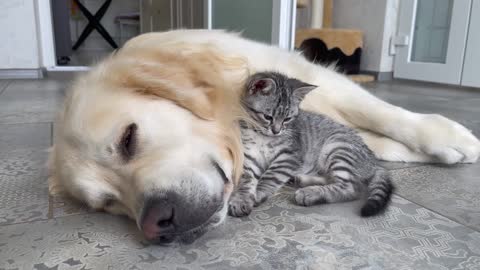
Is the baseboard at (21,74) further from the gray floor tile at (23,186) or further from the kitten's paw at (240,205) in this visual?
the kitten's paw at (240,205)

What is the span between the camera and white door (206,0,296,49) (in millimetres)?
3129

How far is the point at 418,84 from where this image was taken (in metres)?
4.44

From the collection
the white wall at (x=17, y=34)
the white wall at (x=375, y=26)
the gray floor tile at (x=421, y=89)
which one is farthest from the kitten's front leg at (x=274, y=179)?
the white wall at (x=17, y=34)

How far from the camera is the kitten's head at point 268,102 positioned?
139 cm

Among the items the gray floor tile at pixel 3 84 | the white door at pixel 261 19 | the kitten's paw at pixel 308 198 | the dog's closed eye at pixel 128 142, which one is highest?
the white door at pixel 261 19

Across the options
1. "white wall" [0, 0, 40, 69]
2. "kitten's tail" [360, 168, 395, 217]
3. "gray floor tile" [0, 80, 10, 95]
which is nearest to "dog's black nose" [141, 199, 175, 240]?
"kitten's tail" [360, 168, 395, 217]

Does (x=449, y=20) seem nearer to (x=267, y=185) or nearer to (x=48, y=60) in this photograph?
(x=267, y=185)

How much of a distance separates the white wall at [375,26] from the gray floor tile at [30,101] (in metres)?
3.24

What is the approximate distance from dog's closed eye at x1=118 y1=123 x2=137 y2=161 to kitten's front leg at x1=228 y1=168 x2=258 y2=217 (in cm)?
30

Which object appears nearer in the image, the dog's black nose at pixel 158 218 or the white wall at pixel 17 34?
the dog's black nose at pixel 158 218

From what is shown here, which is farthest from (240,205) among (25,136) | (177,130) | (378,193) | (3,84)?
(3,84)

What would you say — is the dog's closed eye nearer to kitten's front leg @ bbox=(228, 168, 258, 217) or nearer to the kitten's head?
kitten's front leg @ bbox=(228, 168, 258, 217)

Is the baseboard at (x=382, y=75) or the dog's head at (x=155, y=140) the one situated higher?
the dog's head at (x=155, y=140)

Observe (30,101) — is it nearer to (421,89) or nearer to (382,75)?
(421,89)
